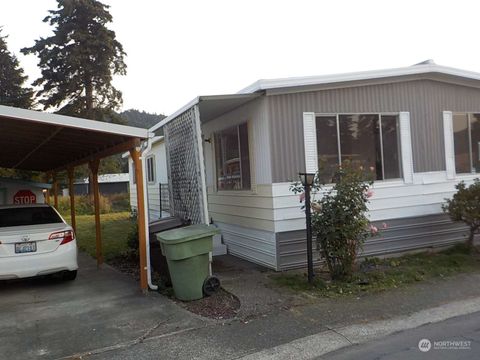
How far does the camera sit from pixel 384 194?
902 centimetres

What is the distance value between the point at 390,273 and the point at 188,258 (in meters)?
3.37

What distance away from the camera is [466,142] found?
10.0 meters

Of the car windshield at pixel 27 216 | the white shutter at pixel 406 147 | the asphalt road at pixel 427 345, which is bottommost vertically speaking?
the asphalt road at pixel 427 345

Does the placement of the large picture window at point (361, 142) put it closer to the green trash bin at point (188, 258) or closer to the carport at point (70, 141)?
the green trash bin at point (188, 258)

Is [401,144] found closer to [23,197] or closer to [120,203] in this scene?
[23,197]

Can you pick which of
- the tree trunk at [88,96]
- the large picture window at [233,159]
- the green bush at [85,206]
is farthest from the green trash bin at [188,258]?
the tree trunk at [88,96]

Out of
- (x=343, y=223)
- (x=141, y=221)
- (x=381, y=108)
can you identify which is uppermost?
(x=381, y=108)

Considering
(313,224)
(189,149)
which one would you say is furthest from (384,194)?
(189,149)

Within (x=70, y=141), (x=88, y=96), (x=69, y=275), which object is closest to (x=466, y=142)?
(x=70, y=141)

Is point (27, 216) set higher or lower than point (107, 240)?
higher

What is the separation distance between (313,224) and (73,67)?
2421 centimetres

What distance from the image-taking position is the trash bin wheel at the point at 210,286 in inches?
261

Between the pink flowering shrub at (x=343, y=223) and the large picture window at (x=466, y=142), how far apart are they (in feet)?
12.8

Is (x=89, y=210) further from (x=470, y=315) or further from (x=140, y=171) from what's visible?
(x=470, y=315)
